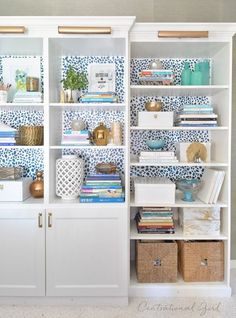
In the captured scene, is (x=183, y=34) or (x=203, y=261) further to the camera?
(x=203, y=261)

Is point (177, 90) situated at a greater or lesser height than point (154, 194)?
greater

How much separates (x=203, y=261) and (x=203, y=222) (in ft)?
1.01

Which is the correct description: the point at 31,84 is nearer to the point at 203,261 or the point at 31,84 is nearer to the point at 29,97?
the point at 29,97

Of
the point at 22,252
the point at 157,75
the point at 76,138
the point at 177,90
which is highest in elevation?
the point at 157,75

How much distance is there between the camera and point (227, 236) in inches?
94.7

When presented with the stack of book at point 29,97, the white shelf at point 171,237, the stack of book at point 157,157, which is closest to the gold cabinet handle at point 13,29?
the stack of book at point 29,97

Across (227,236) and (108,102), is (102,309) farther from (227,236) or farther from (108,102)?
(108,102)

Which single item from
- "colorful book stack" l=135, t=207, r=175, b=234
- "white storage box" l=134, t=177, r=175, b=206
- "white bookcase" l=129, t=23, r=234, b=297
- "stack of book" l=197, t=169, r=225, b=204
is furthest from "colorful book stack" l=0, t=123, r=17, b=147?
"stack of book" l=197, t=169, r=225, b=204

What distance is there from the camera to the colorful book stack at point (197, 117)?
2.41 m

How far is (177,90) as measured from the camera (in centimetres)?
247

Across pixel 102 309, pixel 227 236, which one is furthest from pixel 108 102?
pixel 102 309

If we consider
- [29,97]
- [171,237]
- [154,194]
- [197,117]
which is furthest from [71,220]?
[197,117]

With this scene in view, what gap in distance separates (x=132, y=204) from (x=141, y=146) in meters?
0.61

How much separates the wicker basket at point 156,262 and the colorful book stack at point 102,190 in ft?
1.55
